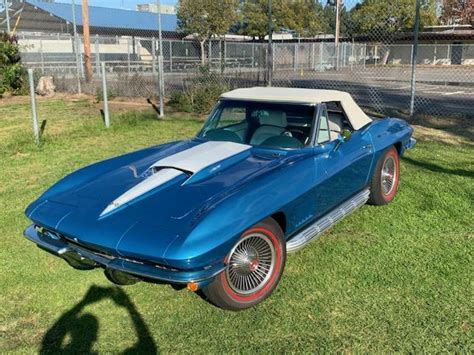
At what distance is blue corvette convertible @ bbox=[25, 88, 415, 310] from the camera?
2.85 m

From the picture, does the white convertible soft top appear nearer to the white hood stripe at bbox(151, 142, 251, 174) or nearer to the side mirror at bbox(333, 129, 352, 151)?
the side mirror at bbox(333, 129, 352, 151)

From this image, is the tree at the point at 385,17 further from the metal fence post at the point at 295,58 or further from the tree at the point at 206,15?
the tree at the point at 206,15

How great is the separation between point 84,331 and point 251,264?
3.73 ft

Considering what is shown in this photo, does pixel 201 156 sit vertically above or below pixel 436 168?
above

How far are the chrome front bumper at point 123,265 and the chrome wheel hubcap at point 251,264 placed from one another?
0.25m

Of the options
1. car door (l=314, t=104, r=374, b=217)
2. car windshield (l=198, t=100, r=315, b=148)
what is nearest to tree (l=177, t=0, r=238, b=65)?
car windshield (l=198, t=100, r=315, b=148)

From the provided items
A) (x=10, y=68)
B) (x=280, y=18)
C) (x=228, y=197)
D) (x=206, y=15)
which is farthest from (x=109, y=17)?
(x=228, y=197)

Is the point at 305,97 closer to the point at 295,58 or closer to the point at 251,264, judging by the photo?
the point at 251,264

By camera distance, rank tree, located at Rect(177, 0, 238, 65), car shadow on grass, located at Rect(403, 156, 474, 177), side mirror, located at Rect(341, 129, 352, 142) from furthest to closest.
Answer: tree, located at Rect(177, 0, 238, 65), car shadow on grass, located at Rect(403, 156, 474, 177), side mirror, located at Rect(341, 129, 352, 142)

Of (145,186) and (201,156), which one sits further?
(201,156)

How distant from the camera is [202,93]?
11664 mm

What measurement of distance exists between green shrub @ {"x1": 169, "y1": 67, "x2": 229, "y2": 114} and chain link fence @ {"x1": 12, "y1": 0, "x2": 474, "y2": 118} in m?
0.03

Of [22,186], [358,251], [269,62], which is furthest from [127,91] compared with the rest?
[358,251]

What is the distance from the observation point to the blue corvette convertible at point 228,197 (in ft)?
9.36
